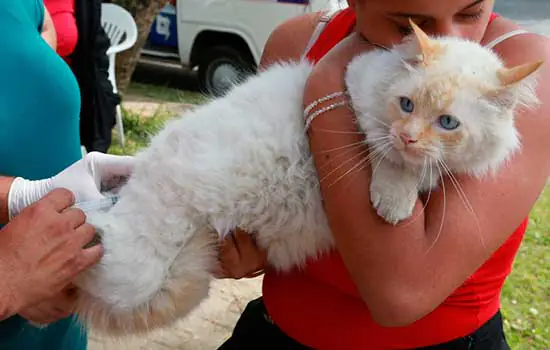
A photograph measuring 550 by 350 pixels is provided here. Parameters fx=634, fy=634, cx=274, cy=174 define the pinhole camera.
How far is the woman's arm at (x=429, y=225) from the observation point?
1346mm

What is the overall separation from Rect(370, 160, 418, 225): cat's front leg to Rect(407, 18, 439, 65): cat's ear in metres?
0.24

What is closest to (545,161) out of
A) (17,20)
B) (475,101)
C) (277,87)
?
(475,101)

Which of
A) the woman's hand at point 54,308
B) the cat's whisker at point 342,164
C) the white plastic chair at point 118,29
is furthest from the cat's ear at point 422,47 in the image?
the white plastic chair at point 118,29

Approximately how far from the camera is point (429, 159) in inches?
53.3

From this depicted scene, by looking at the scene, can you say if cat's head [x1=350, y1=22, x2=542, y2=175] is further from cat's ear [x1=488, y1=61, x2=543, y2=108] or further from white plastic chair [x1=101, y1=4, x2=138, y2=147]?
white plastic chair [x1=101, y1=4, x2=138, y2=147]

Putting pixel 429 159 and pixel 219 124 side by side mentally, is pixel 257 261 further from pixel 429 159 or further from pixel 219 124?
pixel 429 159

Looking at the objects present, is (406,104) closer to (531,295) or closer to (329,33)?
(329,33)

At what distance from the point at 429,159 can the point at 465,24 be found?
34 centimetres

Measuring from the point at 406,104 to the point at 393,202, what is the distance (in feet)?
0.74

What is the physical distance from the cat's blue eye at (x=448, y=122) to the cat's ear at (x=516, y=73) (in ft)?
0.39

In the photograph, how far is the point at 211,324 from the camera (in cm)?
366

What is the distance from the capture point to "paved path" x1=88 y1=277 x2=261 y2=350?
3475 mm

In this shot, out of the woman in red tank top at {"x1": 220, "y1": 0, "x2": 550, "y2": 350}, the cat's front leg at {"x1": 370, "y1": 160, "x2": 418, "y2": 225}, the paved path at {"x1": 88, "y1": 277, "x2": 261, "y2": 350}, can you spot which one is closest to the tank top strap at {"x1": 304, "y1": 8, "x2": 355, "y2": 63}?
the woman in red tank top at {"x1": 220, "y1": 0, "x2": 550, "y2": 350}

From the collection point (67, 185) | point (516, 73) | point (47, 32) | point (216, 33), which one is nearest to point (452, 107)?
point (516, 73)
